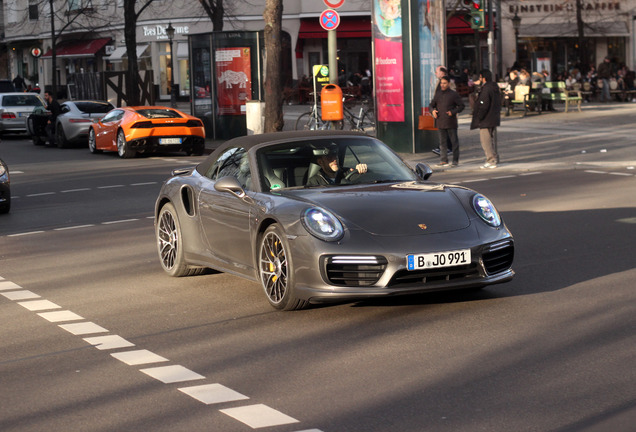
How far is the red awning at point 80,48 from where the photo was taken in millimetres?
69938

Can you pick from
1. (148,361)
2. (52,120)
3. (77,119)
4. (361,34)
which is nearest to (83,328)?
(148,361)

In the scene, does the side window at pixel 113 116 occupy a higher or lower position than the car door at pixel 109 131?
higher

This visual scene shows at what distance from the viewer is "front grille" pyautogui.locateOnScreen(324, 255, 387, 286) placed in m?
8.01

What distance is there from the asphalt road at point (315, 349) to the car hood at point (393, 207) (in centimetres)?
64

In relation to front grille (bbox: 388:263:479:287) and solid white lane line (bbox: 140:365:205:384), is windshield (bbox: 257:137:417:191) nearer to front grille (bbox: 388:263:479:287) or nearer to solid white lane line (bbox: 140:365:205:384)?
front grille (bbox: 388:263:479:287)

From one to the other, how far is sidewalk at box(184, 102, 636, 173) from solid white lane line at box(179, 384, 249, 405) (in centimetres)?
1521

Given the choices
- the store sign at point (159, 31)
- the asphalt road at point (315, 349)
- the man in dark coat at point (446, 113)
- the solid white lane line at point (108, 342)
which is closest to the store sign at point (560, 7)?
the store sign at point (159, 31)

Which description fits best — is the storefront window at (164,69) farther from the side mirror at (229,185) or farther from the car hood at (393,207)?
the car hood at (393,207)

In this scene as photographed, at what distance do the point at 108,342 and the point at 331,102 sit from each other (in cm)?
1850

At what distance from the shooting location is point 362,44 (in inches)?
2434

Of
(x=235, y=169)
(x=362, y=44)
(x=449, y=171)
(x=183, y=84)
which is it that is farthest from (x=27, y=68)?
(x=235, y=169)

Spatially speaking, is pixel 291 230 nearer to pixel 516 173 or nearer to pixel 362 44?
pixel 516 173

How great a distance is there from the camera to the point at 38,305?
9.32m

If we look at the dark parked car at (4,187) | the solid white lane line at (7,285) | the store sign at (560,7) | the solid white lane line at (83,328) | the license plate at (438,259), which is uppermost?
the store sign at (560,7)
